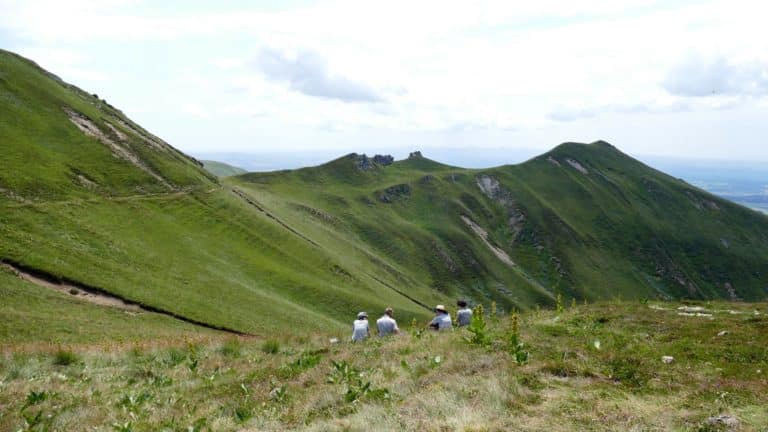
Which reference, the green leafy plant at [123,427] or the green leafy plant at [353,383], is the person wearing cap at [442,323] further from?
the green leafy plant at [123,427]

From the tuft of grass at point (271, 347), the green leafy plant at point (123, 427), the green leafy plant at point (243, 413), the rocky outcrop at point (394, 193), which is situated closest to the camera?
the green leafy plant at point (123, 427)

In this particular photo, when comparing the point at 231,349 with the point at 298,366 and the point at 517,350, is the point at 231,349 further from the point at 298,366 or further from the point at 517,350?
the point at 517,350

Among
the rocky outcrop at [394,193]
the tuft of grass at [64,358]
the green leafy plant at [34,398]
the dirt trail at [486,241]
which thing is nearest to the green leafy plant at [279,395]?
the green leafy plant at [34,398]

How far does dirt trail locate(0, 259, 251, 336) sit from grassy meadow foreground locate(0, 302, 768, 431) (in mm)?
23346

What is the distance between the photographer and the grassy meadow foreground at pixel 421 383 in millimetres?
10727

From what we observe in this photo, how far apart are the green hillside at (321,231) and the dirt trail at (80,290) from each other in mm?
438

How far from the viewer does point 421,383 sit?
43.4 feet

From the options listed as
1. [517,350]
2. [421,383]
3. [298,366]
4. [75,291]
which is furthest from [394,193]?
[421,383]

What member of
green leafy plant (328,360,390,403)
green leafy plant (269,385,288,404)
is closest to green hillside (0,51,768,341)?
green leafy plant (269,385,288,404)

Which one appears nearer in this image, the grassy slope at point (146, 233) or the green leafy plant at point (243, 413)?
the green leafy plant at point (243, 413)

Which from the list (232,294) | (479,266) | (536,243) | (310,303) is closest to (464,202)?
(536,243)

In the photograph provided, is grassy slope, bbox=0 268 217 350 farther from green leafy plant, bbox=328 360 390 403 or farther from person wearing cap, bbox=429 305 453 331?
green leafy plant, bbox=328 360 390 403

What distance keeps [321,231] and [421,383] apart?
8777cm

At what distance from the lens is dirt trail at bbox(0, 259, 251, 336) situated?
131 feet
